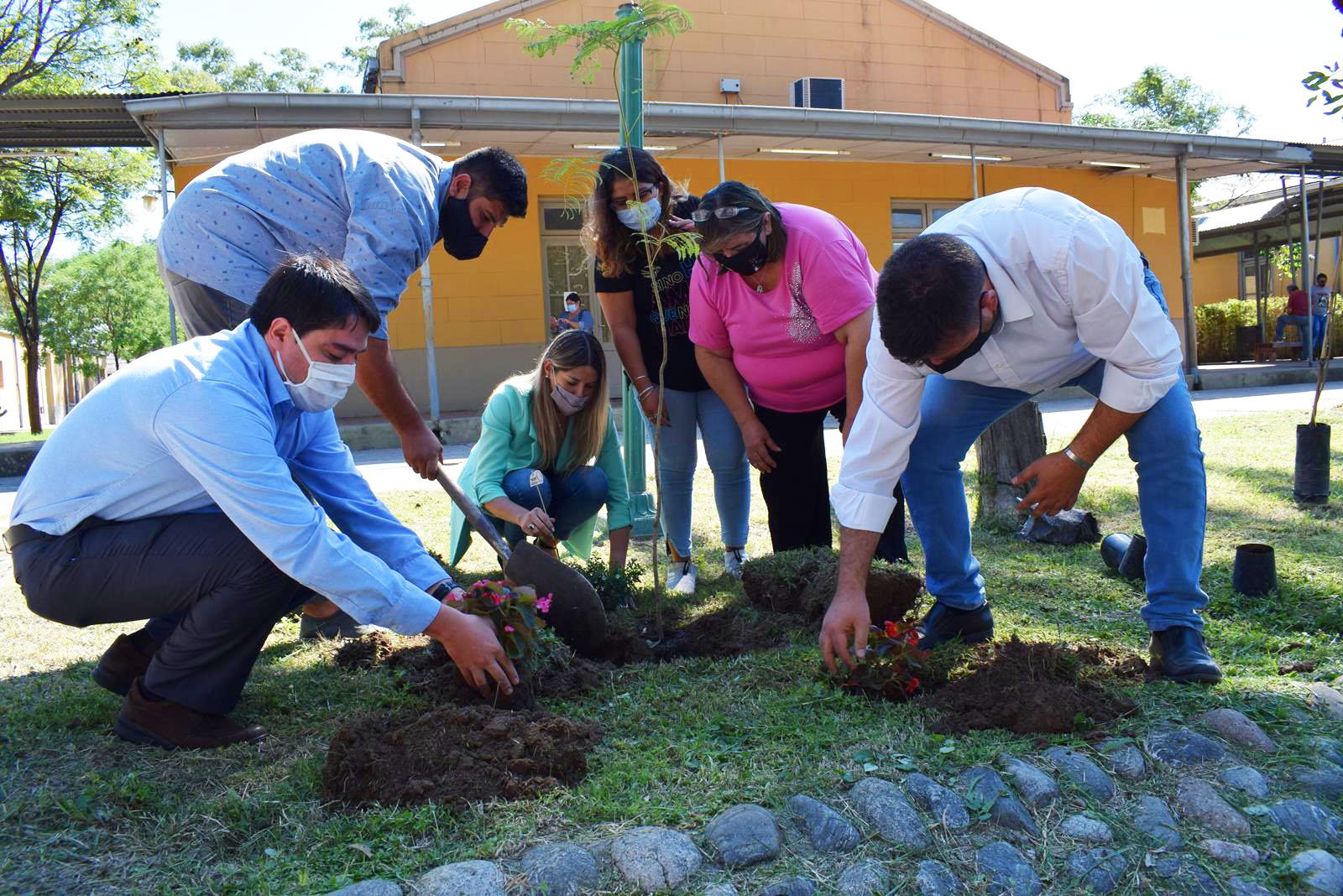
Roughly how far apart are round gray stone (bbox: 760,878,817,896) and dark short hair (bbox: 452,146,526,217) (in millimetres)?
2441

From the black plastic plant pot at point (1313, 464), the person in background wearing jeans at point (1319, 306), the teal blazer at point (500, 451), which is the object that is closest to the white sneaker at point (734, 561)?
the teal blazer at point (500, 451)

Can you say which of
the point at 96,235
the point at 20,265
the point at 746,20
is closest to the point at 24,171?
the point at 96,235

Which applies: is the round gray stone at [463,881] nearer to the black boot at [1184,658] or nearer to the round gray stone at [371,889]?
the round gray stone at [371,889]

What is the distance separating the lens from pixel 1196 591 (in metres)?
2.77

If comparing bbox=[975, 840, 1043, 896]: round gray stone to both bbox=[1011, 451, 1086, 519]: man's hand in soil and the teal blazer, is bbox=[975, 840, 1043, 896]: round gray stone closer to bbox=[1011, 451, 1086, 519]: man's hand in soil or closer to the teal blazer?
bbox=[1011, 451, 1086, 519]: man's hand in soil

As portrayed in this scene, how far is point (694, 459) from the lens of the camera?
4.50 meters

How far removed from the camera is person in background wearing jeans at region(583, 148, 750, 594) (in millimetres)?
4199

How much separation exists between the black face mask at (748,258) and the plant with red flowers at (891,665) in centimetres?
147

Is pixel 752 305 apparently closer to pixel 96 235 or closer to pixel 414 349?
pixel 414 349

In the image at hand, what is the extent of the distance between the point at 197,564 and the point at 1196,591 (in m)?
2.67

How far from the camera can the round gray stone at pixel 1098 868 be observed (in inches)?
79.7

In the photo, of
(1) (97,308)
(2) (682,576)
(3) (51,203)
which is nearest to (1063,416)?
(2) (682,576)

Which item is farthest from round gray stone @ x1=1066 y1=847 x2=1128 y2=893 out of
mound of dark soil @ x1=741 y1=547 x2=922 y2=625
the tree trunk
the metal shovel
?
the tree trunk

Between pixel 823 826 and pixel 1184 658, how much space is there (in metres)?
1.28
